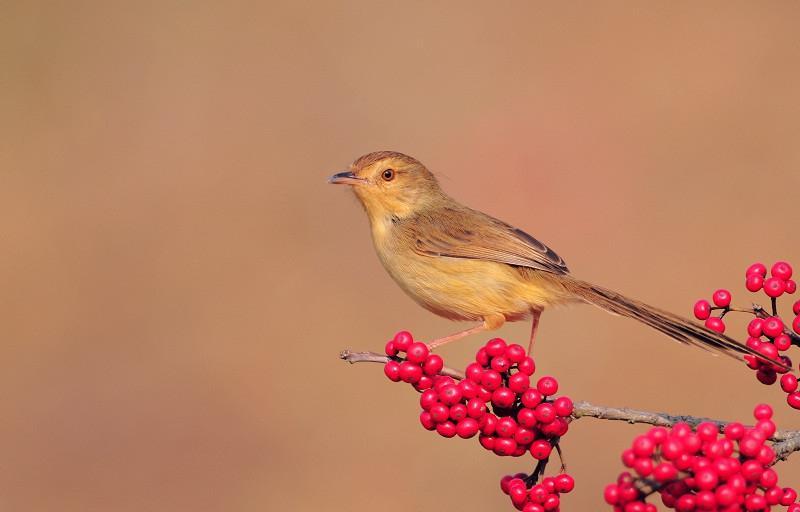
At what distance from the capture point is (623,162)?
12.8 meters

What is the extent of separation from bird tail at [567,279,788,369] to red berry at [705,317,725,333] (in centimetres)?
6

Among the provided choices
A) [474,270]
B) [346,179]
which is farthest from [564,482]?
[346,179]

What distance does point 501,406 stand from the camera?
12.7 ft

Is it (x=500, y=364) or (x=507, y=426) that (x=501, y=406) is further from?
(x=500, y=364)

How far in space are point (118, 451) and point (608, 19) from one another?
9337 mm

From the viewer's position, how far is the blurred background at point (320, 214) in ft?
33.1

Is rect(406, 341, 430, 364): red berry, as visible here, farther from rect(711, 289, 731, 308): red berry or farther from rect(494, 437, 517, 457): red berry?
rect(711, 289, 731, 308): red berry

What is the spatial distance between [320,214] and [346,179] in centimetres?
616

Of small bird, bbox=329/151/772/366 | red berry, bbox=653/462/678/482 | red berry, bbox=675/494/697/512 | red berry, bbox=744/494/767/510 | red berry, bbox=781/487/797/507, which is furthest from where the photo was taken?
small bird, bbox=329/151/772/366

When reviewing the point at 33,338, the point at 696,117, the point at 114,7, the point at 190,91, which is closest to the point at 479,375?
the point at 33,338

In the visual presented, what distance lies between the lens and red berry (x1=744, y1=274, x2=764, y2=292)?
410 centimetres

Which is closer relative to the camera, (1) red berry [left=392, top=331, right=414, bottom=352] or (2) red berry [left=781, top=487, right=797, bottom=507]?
(2) red berry [left=781, top=487, right=797, bottom=507]

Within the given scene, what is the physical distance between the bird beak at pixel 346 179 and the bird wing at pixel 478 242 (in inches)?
17.3

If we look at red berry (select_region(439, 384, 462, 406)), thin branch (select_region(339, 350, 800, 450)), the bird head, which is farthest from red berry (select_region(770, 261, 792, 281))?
the bird head
